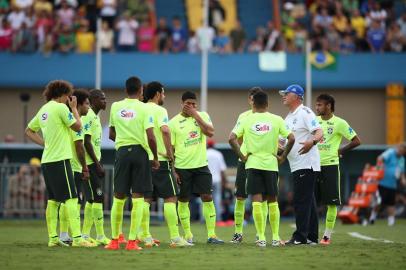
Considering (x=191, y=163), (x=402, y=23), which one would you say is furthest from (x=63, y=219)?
(x=402, y=23)

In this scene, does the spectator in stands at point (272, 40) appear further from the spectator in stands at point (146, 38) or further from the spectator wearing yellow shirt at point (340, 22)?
the spectator in stands at point (146, 38)

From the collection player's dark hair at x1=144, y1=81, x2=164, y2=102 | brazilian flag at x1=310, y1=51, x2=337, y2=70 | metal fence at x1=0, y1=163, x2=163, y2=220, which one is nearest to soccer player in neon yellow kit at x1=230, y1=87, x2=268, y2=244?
player's dark hair at x1=144, y1=81, x2=164, y2=102

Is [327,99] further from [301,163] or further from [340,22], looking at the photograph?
[340,22]

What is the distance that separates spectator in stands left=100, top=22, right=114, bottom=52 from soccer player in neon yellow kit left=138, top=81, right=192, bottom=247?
66.1 feet

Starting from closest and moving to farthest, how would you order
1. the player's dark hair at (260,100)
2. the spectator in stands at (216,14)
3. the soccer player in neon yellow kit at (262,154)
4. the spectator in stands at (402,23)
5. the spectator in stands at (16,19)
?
the soccer player in neon yellow kit at (262,154)
the player's dark hair at (260,100)
the spectator in stands at (16,19)
the spectator in stands at (402,23)
the spectator in stands at (216,14)

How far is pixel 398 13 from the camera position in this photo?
40406 millimetres

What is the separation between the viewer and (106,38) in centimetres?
3753

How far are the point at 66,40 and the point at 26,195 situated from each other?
9.20 meters

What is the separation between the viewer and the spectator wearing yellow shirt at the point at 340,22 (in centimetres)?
3812

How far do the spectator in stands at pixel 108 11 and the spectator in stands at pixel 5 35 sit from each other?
3156mm

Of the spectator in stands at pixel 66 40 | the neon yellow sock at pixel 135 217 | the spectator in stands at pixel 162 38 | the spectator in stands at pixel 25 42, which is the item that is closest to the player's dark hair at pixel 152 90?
the neon yellow sock at pixel 135 217

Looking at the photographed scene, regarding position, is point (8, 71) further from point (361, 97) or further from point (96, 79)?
point (361, 97)

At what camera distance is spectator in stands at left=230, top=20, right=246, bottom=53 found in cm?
3775

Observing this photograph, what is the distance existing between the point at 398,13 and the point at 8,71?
13972mm
